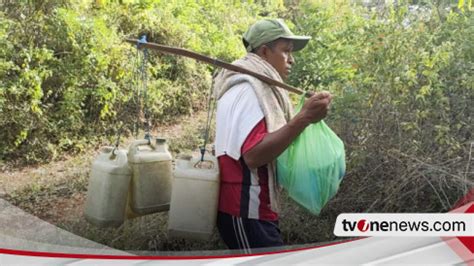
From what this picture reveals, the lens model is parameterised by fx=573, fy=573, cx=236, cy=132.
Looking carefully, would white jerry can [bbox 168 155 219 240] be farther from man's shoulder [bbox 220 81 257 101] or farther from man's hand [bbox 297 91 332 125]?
man's hand [bbox 297 91 332 125]

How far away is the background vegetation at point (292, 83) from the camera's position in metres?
2.74

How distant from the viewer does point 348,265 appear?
192 cm

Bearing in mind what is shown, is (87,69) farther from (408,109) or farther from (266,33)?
(266,33)

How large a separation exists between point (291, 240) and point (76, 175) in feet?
4.89

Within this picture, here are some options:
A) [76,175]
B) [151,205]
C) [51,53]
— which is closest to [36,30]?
[51,53]

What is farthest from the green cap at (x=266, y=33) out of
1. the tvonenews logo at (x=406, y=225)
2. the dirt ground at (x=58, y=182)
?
the dirt ground at (x=58, y=182)

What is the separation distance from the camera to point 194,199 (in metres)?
1.93

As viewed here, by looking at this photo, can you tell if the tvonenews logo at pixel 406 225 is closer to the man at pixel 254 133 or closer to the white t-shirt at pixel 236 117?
the man at pixel 254 133

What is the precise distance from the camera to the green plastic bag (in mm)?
1930

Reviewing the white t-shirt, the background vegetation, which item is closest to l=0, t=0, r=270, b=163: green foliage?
the background vegetation

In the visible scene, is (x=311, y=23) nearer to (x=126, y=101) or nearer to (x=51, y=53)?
(x=126, y=101)

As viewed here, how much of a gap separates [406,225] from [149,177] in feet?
3.21

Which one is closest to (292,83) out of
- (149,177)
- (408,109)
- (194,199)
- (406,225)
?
(408,109)

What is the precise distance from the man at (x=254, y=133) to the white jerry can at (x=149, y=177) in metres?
0.27
